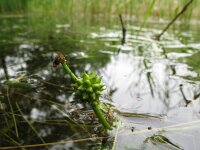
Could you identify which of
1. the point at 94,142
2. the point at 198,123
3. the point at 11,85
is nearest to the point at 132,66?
the point at 11,85

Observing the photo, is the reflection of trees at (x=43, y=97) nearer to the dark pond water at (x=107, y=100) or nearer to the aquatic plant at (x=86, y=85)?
the dark pond water at (x=107, y=100)

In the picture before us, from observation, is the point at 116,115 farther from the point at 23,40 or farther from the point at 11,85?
the point at 23,40

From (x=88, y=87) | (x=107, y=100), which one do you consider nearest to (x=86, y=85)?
(x=88, y=87)

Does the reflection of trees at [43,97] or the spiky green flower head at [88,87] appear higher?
the spiky green flower head at [88,87]

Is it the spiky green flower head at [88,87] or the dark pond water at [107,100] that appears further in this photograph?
the dark pond water at [107,100]

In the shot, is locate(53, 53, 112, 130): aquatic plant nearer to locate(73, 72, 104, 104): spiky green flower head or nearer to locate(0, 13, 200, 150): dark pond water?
locate(73, 72, 104, 104): spiky green flower head

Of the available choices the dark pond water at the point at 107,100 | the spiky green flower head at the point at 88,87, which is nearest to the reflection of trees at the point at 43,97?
the dark pond water at the point at 107,100
